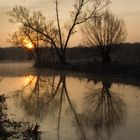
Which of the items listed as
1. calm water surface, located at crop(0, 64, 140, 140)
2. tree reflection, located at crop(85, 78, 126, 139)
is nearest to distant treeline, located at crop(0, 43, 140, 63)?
tree reflection, located at crop(85, 78, 126, 139)

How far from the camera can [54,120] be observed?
12383mm

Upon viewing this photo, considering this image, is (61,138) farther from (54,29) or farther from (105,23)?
(54,29)

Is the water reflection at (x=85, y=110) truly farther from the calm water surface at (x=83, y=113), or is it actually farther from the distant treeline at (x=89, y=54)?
the distant treeline at (x=89, y=54)

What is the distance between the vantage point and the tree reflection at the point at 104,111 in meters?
11.4

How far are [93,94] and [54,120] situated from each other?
7.17 m

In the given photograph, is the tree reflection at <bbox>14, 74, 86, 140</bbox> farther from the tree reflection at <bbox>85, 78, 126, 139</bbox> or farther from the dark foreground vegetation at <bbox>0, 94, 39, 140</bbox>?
the dark foreground vegetation at <bbox>0, 94, 39, 140</bbox>

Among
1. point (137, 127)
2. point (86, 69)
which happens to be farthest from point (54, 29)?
point (137, 127)

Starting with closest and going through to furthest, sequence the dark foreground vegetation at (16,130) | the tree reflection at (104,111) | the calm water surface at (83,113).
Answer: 1. the dark foreground vegetation at (16,130)
2. the calm water surface at (83,113)
3. the tree reflection at (104,111)

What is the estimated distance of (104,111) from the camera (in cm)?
1425

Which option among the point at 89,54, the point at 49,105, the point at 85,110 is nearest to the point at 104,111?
the point at 85,110

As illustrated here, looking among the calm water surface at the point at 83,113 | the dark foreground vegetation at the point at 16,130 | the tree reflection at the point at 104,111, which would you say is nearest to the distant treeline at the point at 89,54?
the tree reflection at the point at 104,111

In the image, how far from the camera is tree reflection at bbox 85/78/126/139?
37.4ft

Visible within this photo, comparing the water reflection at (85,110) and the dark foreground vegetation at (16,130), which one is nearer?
the dark foreground vegetation at (16,130)

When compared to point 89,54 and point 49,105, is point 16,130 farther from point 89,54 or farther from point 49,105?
point 89,54
